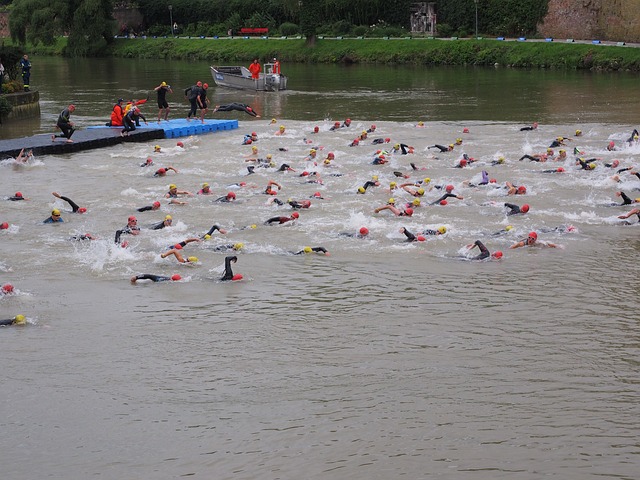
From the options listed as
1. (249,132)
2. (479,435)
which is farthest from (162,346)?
(249,132)

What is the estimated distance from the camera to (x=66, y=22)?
243 ft

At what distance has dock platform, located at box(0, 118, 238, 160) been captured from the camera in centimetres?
2947

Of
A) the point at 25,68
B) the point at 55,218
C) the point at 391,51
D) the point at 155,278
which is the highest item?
the point at 391,51

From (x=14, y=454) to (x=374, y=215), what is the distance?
1167 centimetres

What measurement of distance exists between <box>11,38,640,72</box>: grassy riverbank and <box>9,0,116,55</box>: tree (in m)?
3.34

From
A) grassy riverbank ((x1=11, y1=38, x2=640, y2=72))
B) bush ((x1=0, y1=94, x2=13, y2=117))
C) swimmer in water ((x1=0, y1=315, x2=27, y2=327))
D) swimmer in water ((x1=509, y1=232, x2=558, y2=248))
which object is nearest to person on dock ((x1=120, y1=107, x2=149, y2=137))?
bush ((x1=0, y1=94, x2=13, y2=117))

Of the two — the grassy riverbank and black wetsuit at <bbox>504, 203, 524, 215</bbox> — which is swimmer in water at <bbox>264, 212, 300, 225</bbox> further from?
the grassy riverbank

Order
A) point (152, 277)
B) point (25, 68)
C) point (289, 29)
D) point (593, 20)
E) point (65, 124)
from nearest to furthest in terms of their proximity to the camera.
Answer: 1. point (152, 277)
2. point (65, 124)
3. point (25, 68)
4. point (593, 20)
5. point (289, 29)

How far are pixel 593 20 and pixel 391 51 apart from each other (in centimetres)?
1343

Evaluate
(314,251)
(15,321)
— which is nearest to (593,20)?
(314,251)

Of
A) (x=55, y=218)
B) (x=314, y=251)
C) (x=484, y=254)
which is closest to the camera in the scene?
(x=484, y=254)

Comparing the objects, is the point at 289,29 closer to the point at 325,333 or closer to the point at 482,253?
the point at 482,253

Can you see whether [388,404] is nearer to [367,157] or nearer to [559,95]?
[367,157]

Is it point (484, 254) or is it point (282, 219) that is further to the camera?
point (282, 219)
